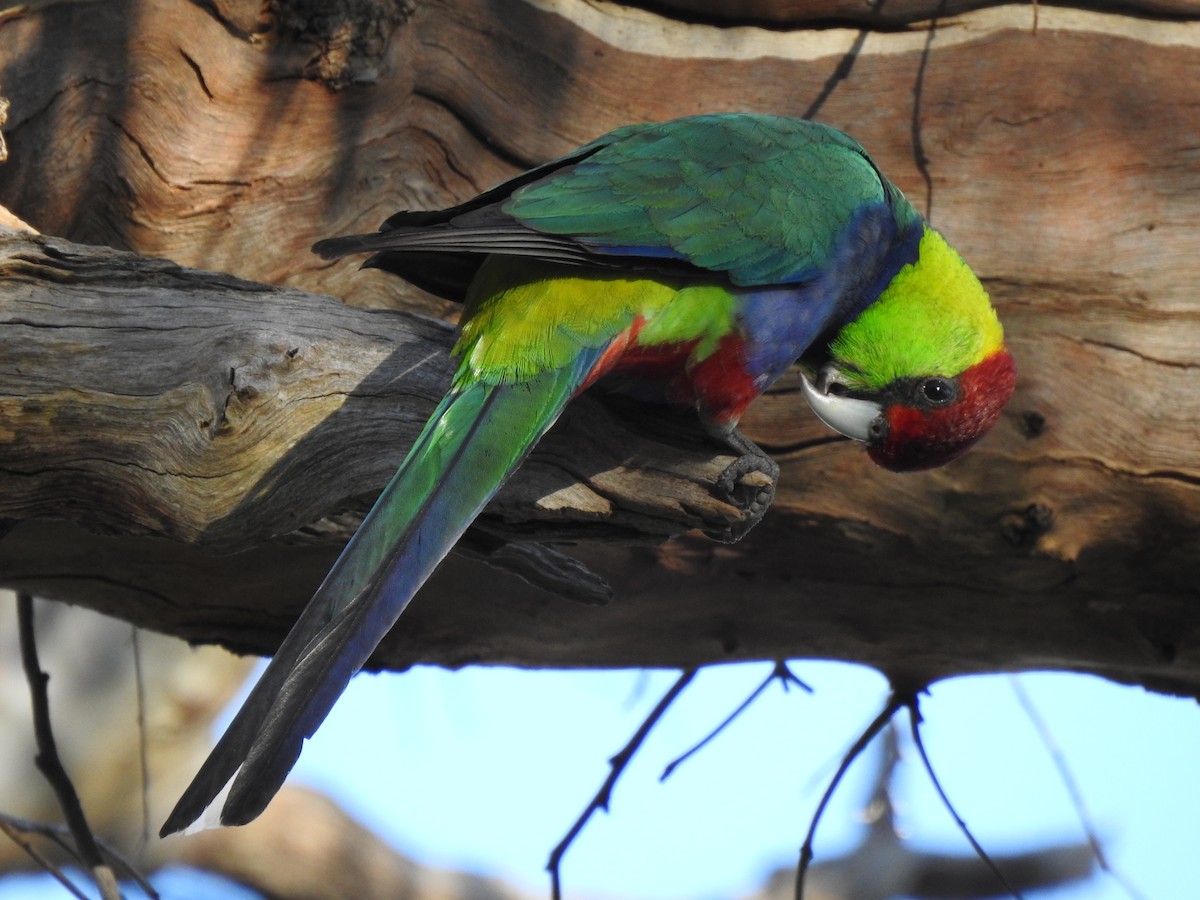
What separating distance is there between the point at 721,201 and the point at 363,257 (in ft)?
3.51

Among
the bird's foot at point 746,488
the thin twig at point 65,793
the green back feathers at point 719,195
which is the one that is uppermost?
the green back feathers at point 719,195

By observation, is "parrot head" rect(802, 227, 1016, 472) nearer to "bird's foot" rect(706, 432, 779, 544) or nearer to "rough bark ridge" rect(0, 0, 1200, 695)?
"rough bark ridge" rect(0, 0, 1200, 695)

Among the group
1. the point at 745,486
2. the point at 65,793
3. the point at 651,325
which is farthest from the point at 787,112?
the point at 65,793

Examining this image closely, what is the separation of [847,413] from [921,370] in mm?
200

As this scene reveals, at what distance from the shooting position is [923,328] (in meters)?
2.86

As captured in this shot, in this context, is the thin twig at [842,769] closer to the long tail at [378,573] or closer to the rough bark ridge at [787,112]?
the rough bark ridge at [787,112]

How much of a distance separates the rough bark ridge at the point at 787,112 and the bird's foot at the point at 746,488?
48 centimetres

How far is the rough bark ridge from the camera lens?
2.99m

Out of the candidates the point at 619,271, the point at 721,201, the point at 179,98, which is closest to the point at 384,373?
the point at 619,271

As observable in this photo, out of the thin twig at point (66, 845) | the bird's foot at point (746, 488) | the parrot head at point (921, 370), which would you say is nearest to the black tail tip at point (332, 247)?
the bird's foot at point (746, 488)

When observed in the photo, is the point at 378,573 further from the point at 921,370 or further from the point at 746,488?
→ the point at 921,370

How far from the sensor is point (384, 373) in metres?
2.42

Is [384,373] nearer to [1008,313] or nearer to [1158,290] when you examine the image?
[1008,313]

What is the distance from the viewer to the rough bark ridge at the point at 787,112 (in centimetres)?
299
